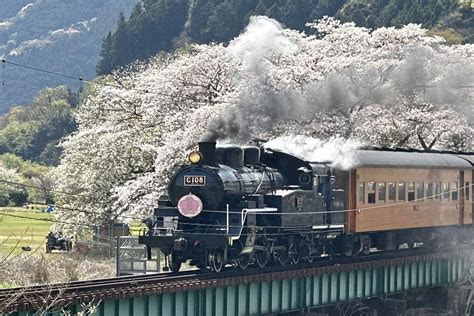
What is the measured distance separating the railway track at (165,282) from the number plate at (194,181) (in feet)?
9.14

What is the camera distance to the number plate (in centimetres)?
3192

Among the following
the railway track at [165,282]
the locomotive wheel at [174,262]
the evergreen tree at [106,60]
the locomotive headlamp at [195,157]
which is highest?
the evergreen tree at [106,60]

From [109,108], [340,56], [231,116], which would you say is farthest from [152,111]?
[231,116]

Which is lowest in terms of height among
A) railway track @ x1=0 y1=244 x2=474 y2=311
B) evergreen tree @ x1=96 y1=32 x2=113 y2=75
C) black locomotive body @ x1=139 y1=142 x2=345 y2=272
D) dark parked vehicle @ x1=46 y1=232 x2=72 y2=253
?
dark parked vehicle @ x1=46 y1=232 x2=72 y2=253

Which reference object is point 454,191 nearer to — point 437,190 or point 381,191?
point 437,190

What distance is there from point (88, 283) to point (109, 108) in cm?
3783

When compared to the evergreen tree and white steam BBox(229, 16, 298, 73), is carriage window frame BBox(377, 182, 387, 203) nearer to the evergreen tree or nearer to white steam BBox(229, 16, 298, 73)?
white steam BBox(229, 16, 298, 73)

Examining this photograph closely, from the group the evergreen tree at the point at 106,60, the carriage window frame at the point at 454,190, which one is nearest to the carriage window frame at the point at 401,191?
the carriage window frame at the point at 454,190

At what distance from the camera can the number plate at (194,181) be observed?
31917 mm

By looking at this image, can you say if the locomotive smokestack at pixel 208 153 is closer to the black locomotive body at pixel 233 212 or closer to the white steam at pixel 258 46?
the black locomotive body at pixel 233 212

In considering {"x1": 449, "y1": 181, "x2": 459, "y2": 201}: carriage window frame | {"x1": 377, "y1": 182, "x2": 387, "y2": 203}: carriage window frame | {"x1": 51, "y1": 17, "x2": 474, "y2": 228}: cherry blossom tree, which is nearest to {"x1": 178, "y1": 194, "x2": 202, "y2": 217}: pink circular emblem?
{"x1": 377, "y1": 182, "x2": 387, "y2": 203}: carriage window frame

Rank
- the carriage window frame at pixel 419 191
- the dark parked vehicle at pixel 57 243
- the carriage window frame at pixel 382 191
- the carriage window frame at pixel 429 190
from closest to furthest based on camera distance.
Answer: the carriage window frame at pixel 382 191
the carriage window frame at pixel 419 191
the carriage window frame at pixel 429 190
the dark parked vehicle at pixel 57 243

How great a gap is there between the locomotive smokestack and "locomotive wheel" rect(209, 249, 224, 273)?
293 cm

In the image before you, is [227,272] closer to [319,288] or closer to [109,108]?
[319,288]
